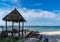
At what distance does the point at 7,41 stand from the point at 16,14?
275 inches

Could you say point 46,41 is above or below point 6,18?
below

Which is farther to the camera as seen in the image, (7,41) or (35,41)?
(35,41)

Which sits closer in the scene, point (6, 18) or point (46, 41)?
point (46, 41)

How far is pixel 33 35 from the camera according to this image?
50.2 feet

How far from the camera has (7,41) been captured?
974 centimetres

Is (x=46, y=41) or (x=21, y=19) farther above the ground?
(x=21, y=19)

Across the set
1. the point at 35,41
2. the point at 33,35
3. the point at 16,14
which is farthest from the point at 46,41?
the point at 16,14

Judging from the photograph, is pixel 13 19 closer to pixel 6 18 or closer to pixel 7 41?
pixel 6 18

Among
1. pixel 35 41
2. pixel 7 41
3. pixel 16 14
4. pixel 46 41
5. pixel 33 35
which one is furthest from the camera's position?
pixel 16 14

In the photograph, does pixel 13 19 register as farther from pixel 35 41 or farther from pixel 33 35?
pixel 35 41

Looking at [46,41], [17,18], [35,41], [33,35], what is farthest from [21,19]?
[46,41]

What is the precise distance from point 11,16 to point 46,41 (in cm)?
674

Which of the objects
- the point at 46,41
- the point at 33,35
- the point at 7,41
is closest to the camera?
the point at 7,41

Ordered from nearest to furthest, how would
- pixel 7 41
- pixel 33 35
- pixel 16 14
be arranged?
pixel 7 41
pixel 33 35
pixel 16 14
